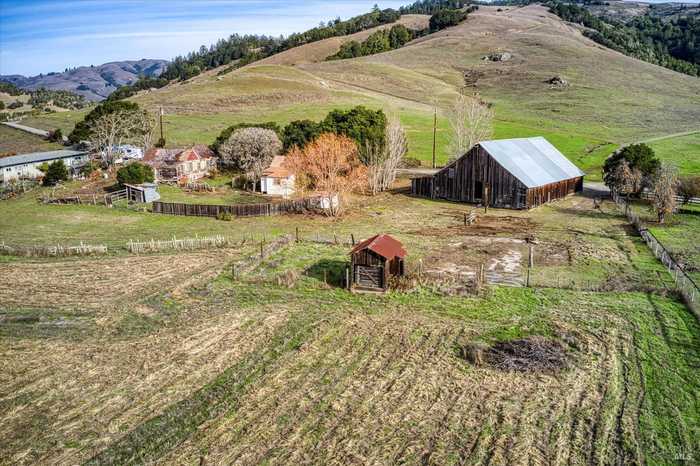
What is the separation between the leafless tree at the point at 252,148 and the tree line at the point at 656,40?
128 metres

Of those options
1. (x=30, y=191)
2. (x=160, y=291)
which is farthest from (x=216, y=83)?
(x=160, y=291)

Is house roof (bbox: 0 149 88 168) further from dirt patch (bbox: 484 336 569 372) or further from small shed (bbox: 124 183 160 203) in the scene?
dirt patch (bbox: 484 336 569 372)

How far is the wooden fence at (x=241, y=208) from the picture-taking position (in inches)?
1815

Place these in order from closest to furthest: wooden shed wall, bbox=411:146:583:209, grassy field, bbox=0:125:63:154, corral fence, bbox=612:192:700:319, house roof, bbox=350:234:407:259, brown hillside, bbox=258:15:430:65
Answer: corral fence, bbox=612:192:700:319 < house roof, bbox=350:234:407:259 < wooden shed wall, bbox=411:146:583:209 < grassy field, bbox=0:125:63:154 < brown hillside, bbox=258:15:430:65

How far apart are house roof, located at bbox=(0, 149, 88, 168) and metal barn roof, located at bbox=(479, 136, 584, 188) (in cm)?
4904

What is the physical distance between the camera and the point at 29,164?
209ft

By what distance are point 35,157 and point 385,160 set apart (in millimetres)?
40787

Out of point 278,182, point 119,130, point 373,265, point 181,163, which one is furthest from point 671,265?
point 119,130

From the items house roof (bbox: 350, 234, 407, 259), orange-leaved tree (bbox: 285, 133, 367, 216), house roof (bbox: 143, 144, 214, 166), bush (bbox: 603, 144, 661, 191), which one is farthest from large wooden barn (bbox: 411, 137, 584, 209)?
Result: house roof (bbox: 143, 144, 214, 166)

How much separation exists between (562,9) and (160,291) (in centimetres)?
20727

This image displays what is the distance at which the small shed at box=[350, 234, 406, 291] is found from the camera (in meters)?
27.2

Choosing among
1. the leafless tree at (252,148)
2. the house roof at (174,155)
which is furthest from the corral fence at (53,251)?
the house roof at (174,155)

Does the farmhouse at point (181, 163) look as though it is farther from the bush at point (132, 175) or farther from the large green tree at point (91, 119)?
the large green tree at point (91, 119)

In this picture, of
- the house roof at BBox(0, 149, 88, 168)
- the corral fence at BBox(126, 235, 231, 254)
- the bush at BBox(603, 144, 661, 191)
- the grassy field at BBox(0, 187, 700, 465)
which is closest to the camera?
→ the grassy field at BBox(0, 187, 700, 465)
